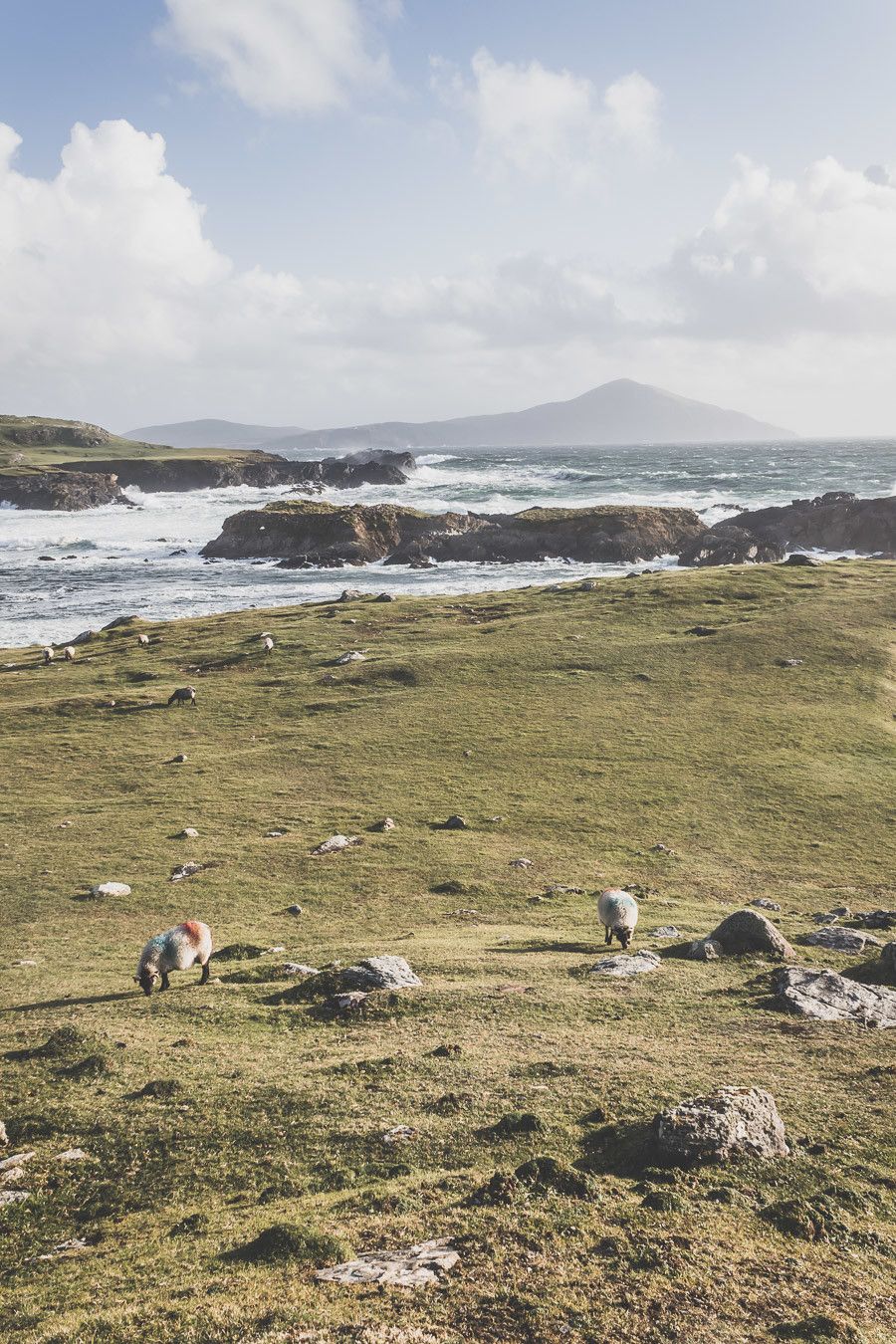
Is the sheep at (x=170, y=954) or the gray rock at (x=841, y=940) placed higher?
the sheep at (x=170, y=954)

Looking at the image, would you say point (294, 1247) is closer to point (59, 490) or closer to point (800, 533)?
point (800, 533)

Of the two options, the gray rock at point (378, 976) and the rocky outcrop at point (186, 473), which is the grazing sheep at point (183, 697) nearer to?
the gray rock at point (378, 976)

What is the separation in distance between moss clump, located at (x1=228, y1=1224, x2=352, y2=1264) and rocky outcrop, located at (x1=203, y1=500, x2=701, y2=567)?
99544 millimetres

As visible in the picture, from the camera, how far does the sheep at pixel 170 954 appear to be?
1727 centimetres

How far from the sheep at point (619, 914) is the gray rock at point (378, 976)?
16.4 ft

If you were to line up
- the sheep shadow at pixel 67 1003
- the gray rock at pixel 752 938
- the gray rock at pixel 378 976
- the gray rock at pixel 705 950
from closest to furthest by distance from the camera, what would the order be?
the sheep shadow at pixel 67 1003 → the gray rock at pixel 378 976 → the gray rock at pixel 705 950 → the gray rock at pixel 752 938

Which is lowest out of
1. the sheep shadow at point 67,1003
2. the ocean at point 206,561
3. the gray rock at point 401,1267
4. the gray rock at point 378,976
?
the sheep shadow at point 67,1003

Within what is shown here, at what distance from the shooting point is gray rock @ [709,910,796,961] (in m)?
19.2

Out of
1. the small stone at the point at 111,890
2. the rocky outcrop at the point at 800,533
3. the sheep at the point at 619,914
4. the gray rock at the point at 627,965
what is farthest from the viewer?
the rocky outcrop at the point at 800,533

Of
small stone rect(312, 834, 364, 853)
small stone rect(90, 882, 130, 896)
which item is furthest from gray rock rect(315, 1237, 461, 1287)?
small stone rect(312, 834, 364, 853)

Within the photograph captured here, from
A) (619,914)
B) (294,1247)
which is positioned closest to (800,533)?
(619,914)

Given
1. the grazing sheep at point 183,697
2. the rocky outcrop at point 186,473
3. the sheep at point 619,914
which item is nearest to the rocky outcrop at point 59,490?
the rocky outcrop at point 186,473

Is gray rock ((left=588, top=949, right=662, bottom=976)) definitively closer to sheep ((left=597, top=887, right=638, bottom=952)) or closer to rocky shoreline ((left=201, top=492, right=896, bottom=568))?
sheep ((left=597, top=887, right=638, bottom=952))

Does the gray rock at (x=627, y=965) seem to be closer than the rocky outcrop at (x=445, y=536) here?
Yes
